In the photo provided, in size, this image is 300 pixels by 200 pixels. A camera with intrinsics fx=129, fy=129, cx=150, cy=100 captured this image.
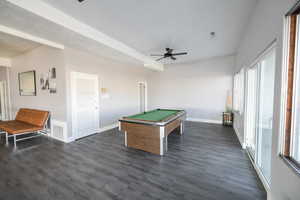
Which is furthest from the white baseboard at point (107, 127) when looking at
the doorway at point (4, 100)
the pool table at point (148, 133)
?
the doorway at point (4, 100)

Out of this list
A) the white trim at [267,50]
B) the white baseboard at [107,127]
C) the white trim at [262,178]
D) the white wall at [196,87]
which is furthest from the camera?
the white wall at [196,87]

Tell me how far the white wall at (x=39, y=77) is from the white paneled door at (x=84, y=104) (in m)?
0.27

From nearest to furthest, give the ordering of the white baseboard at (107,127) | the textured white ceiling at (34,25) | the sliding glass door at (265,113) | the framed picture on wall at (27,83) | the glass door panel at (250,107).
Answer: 1. the sliding glass door at (265,113)
2. the textured white ceiling at (34,25)
3. the glass door panel at (250,107)
4. the framed picture on wall at (27,83)
5. the white baseboard at (107,127)

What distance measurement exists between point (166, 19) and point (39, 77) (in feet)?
14.0

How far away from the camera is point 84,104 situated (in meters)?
4.03

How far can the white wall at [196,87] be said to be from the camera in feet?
18.0

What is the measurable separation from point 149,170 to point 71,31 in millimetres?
3043

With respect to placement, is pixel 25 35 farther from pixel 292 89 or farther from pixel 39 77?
pixel 292 89

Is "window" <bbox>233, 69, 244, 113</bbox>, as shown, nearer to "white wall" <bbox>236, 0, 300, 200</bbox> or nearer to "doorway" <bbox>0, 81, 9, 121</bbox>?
"white wall" <bbox>236, 0, 300, 200</bbox>

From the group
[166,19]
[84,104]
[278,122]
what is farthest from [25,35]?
[278,122]

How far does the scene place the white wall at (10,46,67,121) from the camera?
3.64 m

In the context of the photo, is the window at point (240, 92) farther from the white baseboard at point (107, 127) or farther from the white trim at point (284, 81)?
the white baseboard at point (107, 127)

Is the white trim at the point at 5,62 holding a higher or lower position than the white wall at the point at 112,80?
higher

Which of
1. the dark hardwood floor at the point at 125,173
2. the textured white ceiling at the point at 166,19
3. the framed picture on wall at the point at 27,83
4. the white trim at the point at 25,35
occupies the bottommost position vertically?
the dark hardwood floor at the point at 125,173
